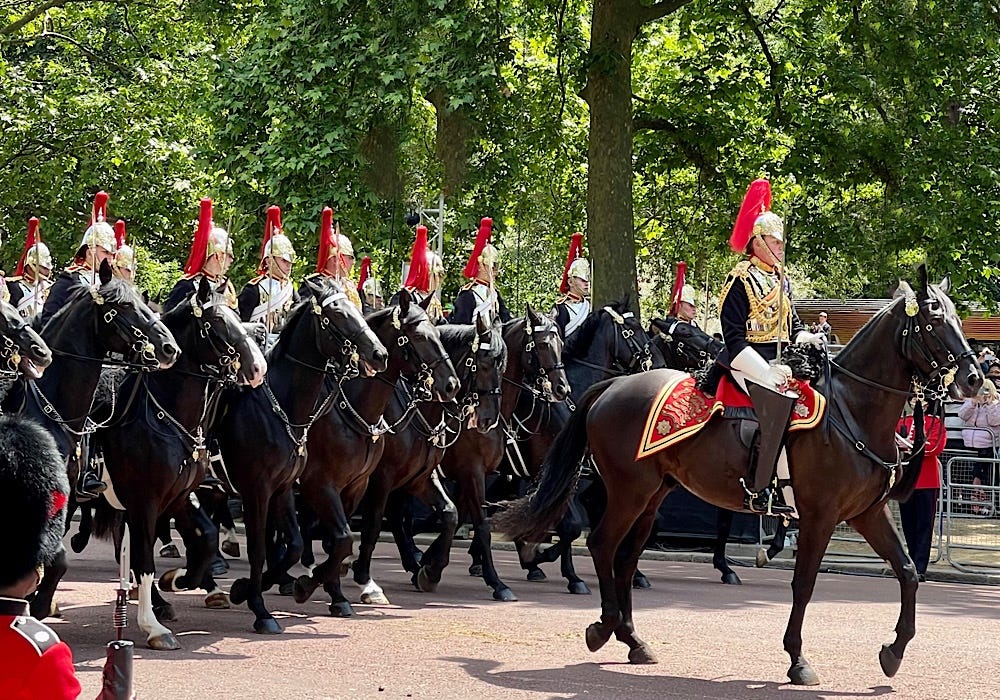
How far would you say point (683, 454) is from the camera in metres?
9.70

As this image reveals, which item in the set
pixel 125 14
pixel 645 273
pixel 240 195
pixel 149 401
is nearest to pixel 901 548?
pixel 149 401

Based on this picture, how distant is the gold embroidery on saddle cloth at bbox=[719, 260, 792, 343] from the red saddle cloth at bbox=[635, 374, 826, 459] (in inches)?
13.8

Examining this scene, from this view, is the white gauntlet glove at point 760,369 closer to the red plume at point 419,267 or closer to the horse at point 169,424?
the horse at point 169,424

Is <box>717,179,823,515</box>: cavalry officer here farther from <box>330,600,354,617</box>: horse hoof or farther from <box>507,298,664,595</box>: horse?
<box>507,298,664,595</box>: horse

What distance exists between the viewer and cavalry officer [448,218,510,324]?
14.9 metres

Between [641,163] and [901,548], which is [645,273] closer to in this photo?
[641,163]

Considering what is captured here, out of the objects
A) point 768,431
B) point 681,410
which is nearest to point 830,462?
point 768,431

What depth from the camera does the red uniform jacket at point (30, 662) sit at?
11.8 feet

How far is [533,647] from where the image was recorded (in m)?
10.0

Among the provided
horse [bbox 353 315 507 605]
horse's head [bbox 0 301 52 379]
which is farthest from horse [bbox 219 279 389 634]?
horse's head [bbox 0 301 52 379]

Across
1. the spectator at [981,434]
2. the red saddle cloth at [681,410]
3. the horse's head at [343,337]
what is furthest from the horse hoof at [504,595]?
the spectator at [981,434]

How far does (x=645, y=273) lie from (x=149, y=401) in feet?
85.6

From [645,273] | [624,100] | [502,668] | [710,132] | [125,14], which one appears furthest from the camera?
[645,273]

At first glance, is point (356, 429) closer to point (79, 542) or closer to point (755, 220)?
point (755, 220)
